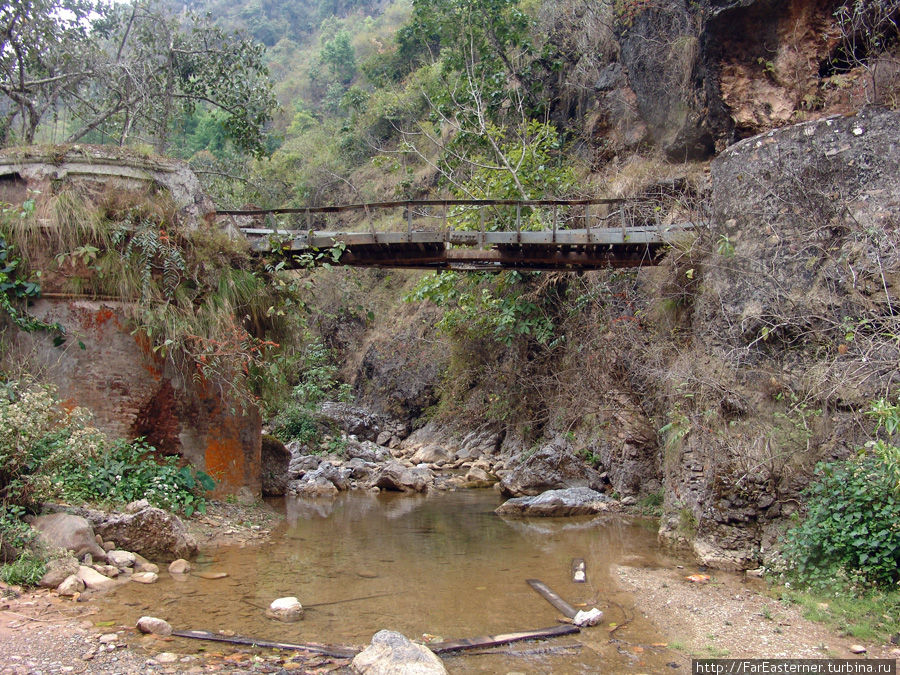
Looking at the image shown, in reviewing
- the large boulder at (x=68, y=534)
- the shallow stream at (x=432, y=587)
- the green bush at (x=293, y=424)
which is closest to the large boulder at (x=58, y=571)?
the large boulder at (x=68, y=534)

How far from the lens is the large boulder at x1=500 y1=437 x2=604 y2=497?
1170 cm

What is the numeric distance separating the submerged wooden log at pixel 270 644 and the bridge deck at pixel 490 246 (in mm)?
5854

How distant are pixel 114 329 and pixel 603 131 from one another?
12180 mm

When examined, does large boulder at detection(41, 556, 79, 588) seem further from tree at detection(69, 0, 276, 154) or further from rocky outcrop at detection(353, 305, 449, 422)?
rocky outcrop at detection(353, 305, 449, 422)

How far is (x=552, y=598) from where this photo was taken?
19.7 ft

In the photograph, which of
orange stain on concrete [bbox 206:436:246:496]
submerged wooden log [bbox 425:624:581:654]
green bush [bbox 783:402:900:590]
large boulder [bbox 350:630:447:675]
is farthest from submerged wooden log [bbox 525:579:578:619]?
orange stain on concrete [bbox 206:436:246:496]

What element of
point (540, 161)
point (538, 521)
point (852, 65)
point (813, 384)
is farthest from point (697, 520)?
point (540, 161)

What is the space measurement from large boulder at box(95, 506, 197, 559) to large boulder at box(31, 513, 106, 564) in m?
→ 0.32

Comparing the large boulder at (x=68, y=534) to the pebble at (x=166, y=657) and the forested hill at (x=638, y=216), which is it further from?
the forested hill at (x=638, y=216)

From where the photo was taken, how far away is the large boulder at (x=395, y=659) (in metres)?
4.07

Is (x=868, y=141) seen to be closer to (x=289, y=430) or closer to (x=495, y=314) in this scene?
(x=495, y=314)

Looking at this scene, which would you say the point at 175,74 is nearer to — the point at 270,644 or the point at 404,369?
the point at 404,369

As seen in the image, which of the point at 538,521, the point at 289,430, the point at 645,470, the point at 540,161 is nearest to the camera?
the point at 538,521

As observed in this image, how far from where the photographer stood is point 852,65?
9055 millimetres
